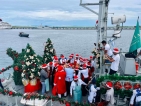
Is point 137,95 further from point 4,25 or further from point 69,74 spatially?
point 4,25

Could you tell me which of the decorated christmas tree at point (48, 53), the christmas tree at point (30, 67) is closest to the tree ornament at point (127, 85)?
the christmas tree at point (30, 67)

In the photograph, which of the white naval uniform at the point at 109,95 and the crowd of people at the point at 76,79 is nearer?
the white naval uniform at the point at 109,95

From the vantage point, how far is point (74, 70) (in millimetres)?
7711

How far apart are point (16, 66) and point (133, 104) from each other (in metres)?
5.63

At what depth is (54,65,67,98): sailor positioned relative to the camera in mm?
7508

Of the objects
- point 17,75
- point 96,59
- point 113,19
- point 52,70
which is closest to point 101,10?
point 113,19

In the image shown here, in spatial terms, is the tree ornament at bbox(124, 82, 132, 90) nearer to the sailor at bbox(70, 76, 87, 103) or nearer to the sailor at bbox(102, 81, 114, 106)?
the sailor at bbox(102, 81, 114, 106)

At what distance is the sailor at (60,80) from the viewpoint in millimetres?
7508

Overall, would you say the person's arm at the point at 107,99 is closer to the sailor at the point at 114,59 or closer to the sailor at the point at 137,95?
the sailor at the point at 137,95

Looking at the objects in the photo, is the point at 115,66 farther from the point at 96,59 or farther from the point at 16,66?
the point at 16,66

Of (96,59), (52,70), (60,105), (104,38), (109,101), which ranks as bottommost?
(60,105)

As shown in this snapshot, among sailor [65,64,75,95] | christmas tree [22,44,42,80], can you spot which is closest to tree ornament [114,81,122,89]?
sailor [65,64,75,95]

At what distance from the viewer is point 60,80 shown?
7.57 meters

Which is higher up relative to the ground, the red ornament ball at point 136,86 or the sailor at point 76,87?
the red ornament ball at point 136,86
